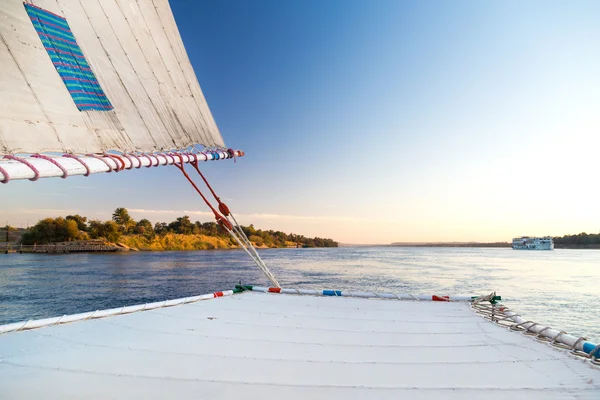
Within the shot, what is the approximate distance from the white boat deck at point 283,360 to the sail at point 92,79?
2.18 meters

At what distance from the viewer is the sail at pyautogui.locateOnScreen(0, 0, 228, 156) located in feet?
9.95

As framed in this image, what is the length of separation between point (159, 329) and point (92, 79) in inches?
136

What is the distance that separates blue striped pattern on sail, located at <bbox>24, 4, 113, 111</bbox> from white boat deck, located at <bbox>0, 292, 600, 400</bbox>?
8.73 feet

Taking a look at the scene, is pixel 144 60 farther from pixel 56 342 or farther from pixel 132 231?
pixel 132 231

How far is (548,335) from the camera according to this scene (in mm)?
5039

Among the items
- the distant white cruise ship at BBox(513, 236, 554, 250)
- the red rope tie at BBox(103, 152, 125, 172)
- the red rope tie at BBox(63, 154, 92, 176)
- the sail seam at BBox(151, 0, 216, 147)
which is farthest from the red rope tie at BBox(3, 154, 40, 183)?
the distant white cruise ship at BBox(513, 236, 554, 250)

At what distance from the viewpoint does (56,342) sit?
4.50 meters

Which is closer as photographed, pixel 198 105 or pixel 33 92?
pixel 33 92

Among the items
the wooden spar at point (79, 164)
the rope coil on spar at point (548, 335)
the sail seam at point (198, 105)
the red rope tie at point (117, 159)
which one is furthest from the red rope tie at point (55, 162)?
the rope coil on spar at point (548, 335)

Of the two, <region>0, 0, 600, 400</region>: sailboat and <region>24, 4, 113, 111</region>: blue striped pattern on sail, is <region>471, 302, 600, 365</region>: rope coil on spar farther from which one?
<region>24, 4, 113, 111</region>: blue striped pattern on sail

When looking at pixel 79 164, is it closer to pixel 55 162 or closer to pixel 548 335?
pixel 55 162

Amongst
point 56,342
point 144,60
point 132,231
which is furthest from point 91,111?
point 132,231

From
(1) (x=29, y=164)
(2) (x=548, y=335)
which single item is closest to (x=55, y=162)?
(1) (x=29, y=164)

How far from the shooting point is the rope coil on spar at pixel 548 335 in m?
4.21
